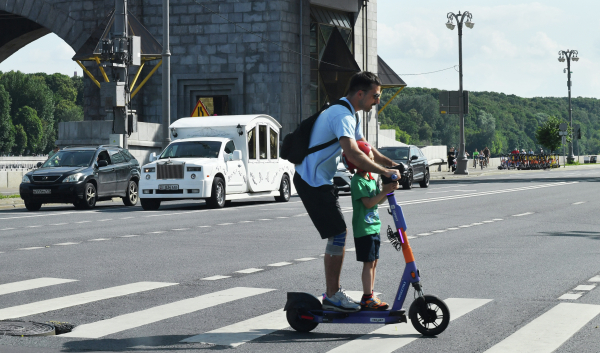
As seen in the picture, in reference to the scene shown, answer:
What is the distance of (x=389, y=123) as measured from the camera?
16475cm

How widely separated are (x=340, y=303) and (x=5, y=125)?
11977 centimetres

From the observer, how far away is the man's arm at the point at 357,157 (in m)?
6.09

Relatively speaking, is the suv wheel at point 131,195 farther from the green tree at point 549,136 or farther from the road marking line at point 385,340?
the green tree at point 549,136

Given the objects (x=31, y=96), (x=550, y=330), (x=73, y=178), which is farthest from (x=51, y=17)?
(x=31, y=96)

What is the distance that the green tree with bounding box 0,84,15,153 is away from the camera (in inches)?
4675

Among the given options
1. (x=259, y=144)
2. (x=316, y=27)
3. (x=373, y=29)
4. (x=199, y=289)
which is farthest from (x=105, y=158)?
(x=373, y=29)

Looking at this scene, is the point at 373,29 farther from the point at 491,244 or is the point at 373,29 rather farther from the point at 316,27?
the point at 491,244

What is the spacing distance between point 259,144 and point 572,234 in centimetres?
1132

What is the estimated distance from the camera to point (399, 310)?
604 cm

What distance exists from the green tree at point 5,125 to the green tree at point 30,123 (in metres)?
5.74

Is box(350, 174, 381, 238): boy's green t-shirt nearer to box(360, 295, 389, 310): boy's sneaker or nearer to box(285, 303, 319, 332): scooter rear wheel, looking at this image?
box(360, 295, 389, 310): boy's sneaker

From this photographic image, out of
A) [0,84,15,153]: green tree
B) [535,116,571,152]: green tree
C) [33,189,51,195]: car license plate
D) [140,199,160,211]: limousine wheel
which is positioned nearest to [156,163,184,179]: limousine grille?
[140,199,160,211]: limousine wheel

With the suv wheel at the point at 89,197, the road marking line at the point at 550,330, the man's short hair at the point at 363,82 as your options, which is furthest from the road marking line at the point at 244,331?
the suv wheel at the point at 89,197

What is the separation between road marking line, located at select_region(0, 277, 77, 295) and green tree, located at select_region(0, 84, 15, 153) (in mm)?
115927
